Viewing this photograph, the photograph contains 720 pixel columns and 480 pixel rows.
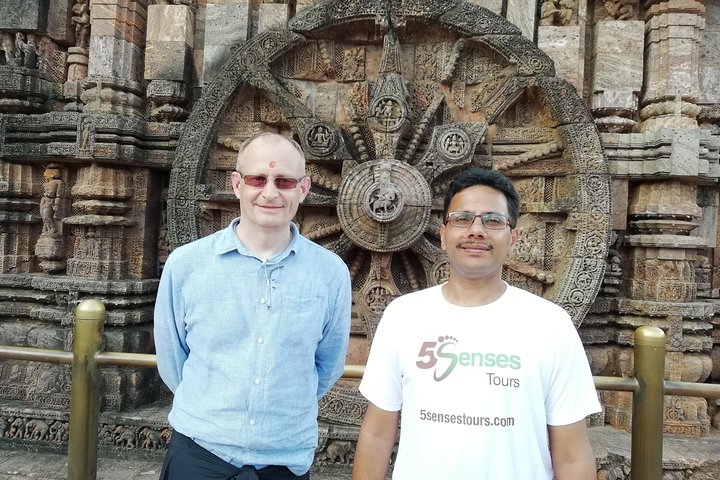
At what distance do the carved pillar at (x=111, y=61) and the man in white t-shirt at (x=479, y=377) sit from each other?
178 inches

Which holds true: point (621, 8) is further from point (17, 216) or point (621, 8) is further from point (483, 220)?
point (17, 216)

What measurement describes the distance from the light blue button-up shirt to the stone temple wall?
2614mm

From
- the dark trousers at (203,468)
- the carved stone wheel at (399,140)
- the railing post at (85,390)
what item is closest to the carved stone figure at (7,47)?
the carved stone wheel at (399,140)

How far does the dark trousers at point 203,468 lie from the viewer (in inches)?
67.9

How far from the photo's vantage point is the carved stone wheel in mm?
4453

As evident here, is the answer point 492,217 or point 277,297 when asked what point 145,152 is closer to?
point 277,297

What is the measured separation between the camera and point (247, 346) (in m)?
1.74

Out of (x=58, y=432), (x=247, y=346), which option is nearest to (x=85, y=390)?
(x=247, y=346)

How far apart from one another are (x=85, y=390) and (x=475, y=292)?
1.93m

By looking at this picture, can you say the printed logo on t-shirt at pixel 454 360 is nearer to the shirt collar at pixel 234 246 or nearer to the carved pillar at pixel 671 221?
the shirt collar at pixel 234 246

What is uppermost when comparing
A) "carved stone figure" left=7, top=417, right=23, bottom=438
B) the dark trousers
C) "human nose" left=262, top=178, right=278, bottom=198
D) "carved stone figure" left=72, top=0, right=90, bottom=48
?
"carved stone figure" left=72, top=0, right=90, bottom=48

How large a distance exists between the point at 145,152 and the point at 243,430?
4.02m

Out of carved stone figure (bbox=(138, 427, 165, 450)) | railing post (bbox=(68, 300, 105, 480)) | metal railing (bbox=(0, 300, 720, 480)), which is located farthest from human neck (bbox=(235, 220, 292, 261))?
carved stone figure (bbox=(138, 427, 165, 450))

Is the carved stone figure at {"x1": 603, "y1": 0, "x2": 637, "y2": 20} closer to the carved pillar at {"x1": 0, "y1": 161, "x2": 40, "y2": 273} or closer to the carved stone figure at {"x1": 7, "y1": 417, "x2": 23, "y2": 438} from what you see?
the carved pillar at {"x1": 0, "y1": 161, "x2": 40, "y2": 273}
